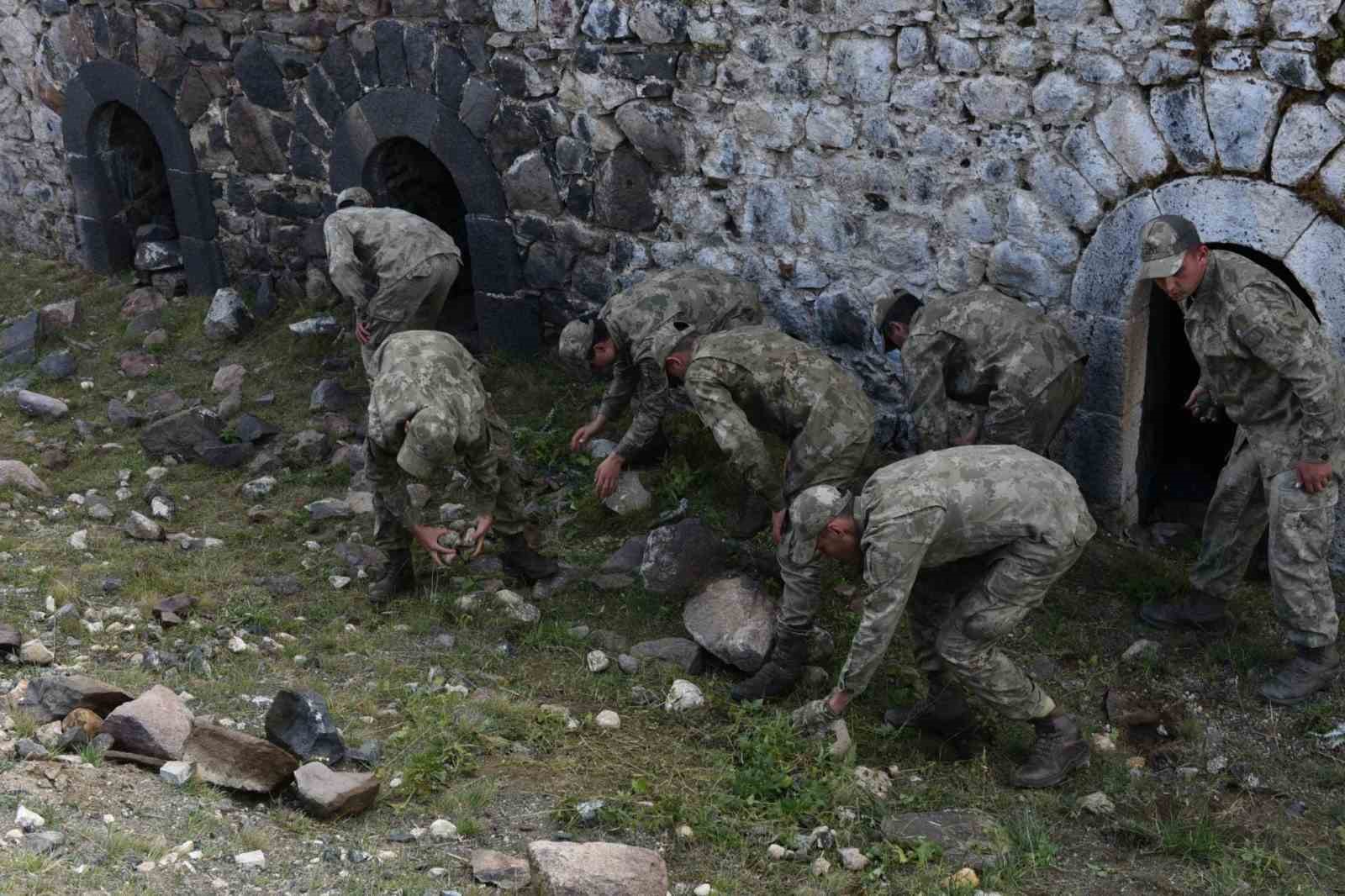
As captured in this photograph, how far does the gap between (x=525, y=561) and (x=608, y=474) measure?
23.1 inches

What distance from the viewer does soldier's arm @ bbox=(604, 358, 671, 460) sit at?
686 centimetres

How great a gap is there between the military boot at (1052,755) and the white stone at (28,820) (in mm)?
3208

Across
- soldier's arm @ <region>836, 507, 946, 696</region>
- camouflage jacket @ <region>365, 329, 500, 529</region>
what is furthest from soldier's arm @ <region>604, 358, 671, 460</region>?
soldier's arm @ <region>836, 507, 946, 696</region>

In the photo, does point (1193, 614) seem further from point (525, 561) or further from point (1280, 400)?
point (525, 561)

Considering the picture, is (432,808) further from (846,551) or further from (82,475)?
(82,475)

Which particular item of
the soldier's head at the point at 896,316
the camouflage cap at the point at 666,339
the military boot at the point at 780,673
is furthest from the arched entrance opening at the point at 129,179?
the military boot at the point at 780,673

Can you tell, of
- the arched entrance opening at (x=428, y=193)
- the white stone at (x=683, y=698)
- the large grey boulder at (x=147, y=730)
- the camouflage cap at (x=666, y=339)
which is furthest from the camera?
the arched entrance opening at (x=428, y=193)

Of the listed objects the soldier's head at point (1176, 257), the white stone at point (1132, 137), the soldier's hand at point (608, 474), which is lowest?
the soldier's hand at point (608, 474)

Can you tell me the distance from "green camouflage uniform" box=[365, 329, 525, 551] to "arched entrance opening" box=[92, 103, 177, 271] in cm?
512

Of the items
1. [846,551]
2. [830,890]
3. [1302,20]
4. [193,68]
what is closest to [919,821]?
[830,890]

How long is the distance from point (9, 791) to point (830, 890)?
2.50 metres

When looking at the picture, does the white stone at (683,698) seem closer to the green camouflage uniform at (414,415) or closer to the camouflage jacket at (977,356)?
the green camouflage uniform at (414,415)

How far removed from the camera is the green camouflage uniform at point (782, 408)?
6020 mm

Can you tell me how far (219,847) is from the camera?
13.9 feet
